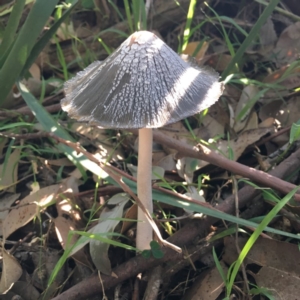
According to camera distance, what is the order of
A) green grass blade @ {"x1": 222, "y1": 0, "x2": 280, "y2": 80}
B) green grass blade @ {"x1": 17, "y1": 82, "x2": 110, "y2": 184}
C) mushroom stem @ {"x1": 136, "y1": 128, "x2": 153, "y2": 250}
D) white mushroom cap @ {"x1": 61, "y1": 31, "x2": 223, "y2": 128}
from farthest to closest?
green grass blade @ {"x1": 222, "y1": 0, "x2": 280, "y2": 80} → green grass blade @ {"x1": 17, "y1": 82, "x2": 110, "y2": 184} → mushroom stem @ {"x1": 136, "y1": 128, "x2": 153, "y2": 250} → white mushroom cap @ {"x1": 61, "y1": 31, "x2": 223, "y2": 128}

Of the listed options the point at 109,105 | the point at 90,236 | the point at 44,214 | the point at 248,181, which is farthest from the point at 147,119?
the point at 44,214

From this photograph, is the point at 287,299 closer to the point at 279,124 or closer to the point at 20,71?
Result: the point at 279,124

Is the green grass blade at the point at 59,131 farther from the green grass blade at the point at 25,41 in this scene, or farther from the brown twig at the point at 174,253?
the brown twig at the point at 174,253

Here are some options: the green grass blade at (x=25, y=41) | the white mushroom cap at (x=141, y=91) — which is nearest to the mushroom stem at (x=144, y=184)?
the white mushroom cap at (x=141, y=91)

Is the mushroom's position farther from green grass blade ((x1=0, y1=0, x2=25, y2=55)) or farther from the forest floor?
green grass blade ((x1=0, y1=0, x2=25, y2=55))

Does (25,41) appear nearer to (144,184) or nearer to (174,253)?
(144,184)

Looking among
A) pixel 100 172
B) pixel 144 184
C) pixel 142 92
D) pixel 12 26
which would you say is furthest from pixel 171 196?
pixel 12 26

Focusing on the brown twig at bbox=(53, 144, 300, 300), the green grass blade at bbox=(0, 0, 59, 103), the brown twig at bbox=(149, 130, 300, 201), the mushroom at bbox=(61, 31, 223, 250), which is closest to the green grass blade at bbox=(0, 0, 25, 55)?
the green grass blade at bbox=(0, 0, 59, 103)
